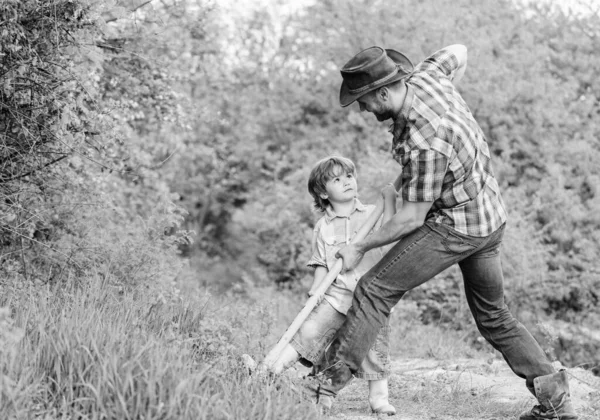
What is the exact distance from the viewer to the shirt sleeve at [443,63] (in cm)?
471

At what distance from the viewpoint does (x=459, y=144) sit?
425 cm

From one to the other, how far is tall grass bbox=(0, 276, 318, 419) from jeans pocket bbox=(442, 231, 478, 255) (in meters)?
1.13

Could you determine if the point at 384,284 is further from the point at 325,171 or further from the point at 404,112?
the point at 404,112

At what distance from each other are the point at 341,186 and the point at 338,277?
522mm

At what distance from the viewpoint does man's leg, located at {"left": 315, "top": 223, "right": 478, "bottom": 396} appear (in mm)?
4379

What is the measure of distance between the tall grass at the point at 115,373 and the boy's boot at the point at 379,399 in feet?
2.68

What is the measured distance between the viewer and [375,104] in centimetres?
430

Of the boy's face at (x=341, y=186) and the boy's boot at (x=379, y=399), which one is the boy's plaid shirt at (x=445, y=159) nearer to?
the boy's face at (x=341, y=186)

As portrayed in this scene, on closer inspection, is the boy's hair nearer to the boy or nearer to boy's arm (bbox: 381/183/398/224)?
the boy

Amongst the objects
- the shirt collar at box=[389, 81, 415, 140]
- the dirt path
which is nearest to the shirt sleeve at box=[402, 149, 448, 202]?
the shirt collar at box=[389, 81, 415, 140]

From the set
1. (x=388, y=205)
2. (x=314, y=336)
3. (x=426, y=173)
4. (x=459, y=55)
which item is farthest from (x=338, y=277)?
(x=459, y=55)

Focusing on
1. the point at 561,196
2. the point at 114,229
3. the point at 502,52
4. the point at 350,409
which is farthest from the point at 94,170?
the point at 502,52

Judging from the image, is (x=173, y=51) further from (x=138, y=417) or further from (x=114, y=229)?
(x=138, y=417)

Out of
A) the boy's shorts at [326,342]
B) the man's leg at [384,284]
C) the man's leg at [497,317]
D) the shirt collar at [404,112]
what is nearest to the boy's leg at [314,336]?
the boy's shorts at [326,342]
